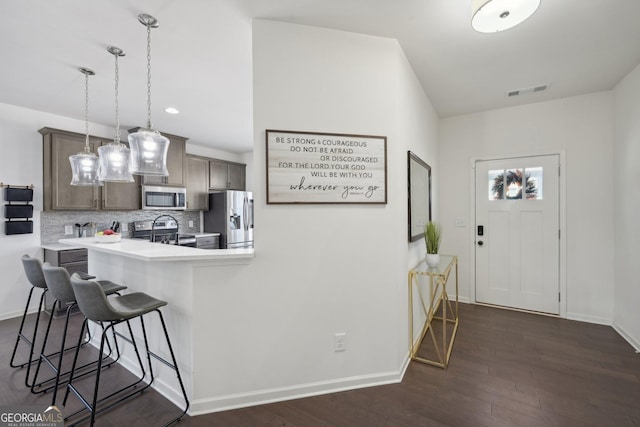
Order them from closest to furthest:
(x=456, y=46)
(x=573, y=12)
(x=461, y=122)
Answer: (x=573, y=12), (x=456, y=46), (x=461, y=122)

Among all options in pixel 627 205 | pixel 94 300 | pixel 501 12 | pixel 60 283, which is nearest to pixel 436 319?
pixel 627 205

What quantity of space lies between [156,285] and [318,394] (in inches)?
55.7

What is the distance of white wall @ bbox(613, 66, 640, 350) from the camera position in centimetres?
263

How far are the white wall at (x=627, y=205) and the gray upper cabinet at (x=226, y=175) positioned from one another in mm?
5710

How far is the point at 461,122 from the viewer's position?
3887 mm

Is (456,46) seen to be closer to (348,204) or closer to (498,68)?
(498,68)

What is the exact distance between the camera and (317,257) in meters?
2.04

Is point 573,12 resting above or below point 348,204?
above

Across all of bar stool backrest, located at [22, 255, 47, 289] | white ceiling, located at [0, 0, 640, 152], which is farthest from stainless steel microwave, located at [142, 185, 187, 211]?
bar stool backrest, located at [22, 255, 47, 289]

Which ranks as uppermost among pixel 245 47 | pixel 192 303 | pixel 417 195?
pixel 245 47

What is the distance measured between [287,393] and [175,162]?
407 cm

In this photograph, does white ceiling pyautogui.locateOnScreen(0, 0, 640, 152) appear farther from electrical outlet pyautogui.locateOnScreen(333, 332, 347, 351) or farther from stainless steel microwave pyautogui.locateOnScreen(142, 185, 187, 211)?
electrical outlet pyautogui.locateOnScreen(333, 332, 347, 351)

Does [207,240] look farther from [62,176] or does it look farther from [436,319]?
[436,319]

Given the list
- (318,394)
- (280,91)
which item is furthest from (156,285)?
(280,91)
